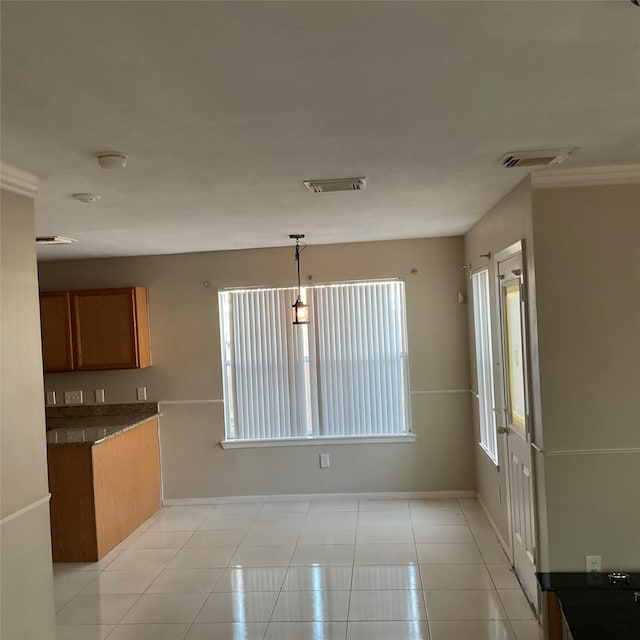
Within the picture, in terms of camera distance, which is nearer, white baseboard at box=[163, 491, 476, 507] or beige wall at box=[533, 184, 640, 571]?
beige wall at box=[533, 184, 640, 571]

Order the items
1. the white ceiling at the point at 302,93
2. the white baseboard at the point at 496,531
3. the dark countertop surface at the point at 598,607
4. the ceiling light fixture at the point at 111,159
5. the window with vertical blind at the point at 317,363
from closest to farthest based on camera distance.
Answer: the white ceiling at the point at 302,93, the dark countertop surface at the point at 598,607, the ceiling light fixture at the point at 111,159, the white baseboard at the point at 496,531, the window with vertical blind at the point at 317,363

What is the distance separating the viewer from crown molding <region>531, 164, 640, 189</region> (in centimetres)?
302

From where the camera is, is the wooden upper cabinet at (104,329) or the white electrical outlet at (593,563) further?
the wooden upper cabinet at (104,329)

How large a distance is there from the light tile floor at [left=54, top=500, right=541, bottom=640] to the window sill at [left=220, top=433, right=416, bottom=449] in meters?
0.62

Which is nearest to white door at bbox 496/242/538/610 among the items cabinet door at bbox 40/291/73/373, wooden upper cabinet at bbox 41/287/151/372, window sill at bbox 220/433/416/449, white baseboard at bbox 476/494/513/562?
white baseboard at bbox 476/494/513/562

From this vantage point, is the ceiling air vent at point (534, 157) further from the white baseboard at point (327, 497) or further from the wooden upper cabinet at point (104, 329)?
the wooden upper cabinet at point (104, 329)

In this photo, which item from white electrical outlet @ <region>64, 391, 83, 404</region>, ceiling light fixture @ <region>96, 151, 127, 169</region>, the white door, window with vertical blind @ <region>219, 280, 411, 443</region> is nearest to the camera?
ceiling light fixture @ <region>96, 151, 127, 169</region>

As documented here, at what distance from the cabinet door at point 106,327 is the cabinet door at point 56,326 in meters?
0.06

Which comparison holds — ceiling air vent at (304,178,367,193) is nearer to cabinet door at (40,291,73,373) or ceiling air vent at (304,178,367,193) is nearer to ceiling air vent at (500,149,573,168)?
ceiling air vent at (500,149,573,168)

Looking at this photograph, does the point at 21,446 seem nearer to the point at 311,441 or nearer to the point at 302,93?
the point at 302,93

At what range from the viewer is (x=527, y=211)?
3191mm

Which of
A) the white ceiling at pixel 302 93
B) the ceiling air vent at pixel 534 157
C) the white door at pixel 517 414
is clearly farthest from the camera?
the white door at pixel 517 414

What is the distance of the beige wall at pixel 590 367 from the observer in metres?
3.07

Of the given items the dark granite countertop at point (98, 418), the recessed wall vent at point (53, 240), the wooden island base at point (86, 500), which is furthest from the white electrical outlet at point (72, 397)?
the recessed wall vent at point (53, 240)
